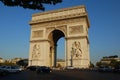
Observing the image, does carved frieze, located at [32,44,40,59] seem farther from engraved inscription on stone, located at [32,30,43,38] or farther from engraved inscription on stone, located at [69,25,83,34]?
engraved inscription on stone, located at [69,25,83,34]

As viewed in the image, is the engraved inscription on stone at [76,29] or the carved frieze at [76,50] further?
the engraved inscription on stone at [76,29]

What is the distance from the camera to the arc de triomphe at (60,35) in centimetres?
3672

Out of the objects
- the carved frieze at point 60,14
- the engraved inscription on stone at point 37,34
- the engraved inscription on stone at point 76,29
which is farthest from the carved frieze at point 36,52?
the engraved inscription on stone at point 76,29

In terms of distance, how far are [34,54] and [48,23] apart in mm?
7607

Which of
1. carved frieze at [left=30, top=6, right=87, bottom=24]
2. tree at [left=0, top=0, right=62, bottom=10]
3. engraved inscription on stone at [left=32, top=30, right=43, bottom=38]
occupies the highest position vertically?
carved frieze at [left=30, top=6, right=87, bottom=24]

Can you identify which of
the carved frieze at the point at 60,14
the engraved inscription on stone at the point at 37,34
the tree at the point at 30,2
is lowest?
the tree at the point at 30,2

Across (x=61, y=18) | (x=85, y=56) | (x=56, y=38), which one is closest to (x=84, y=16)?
(x=61, y=18)

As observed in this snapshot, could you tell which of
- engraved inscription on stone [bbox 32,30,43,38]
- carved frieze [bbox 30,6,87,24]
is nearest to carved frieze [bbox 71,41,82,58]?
carved frieze [bbox 30,6,87,24]

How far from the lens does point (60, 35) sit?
150ft

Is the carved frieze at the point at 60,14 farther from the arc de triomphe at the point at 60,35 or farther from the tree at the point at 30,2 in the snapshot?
the tree at the point at 30,2

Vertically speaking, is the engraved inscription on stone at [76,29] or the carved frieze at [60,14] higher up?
the carved frieze at [60,14]

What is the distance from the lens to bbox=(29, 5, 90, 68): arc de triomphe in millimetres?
36719

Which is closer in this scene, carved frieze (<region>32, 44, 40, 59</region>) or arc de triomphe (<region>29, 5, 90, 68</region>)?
arc de triomphe (<region>29, 5, 90, 68</region>)

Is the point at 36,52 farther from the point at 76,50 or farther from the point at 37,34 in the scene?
the point at 76,50
